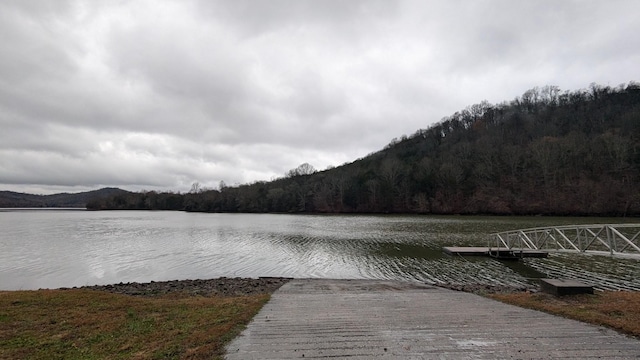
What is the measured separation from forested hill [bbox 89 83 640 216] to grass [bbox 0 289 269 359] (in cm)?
8616

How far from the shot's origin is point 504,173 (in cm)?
10106

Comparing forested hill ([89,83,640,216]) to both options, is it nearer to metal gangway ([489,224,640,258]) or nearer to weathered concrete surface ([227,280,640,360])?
metal gangway ([489,224,640,258])

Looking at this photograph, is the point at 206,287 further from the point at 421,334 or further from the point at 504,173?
the point at 504,173

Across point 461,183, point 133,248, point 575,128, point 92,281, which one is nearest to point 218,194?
point 461,183

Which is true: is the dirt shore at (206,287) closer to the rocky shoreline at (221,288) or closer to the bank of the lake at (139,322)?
the rocky shoreline at (221,288)

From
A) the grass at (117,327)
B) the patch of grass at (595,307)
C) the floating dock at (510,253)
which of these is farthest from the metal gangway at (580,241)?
the grass at (117,327)

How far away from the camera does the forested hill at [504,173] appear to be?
8144 centimetres

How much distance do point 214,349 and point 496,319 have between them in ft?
19.7

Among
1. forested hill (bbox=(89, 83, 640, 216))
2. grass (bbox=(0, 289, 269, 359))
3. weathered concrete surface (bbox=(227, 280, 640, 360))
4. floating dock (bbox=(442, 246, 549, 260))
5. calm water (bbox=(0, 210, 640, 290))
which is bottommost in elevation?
calm water (bbox=(0, 210, 640, 290))

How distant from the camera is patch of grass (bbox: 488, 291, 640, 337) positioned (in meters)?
6.45

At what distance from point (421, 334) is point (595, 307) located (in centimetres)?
547

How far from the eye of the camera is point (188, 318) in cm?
772

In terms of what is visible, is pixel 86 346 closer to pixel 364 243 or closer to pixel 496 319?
pixel 496 319

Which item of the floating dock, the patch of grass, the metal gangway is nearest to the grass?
the patch of grass
